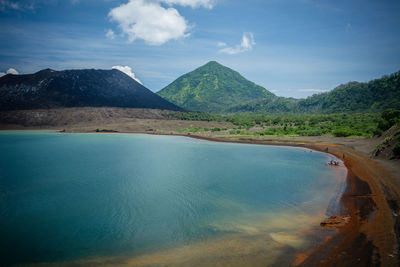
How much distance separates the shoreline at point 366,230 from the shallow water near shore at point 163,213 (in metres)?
0.51

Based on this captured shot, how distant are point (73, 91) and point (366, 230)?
95157 millimetres

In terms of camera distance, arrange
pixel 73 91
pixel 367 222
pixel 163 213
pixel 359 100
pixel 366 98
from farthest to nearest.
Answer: pixel 359 100 < pixel 366 98 < pixel 73 91 < pixel 163 213 < pixel 367 222

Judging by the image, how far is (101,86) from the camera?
3780 inches

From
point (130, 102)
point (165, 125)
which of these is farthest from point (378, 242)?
point (130, 102)

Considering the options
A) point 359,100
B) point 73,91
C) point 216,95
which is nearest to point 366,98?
point 359,100

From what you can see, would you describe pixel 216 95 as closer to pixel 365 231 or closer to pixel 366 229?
pixel 366 229

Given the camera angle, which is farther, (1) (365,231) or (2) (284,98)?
(2) (284,98)

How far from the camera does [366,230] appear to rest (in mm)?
7211

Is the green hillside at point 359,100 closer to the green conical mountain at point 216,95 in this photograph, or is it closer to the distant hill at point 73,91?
the green conical mountain at point 216,95

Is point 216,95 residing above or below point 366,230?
above

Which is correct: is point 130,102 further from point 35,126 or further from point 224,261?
point 224,261

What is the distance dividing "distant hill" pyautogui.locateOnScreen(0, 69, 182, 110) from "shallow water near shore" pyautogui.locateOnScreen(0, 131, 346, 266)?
226ft

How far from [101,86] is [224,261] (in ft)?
331

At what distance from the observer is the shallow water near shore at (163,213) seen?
674 centimetres
